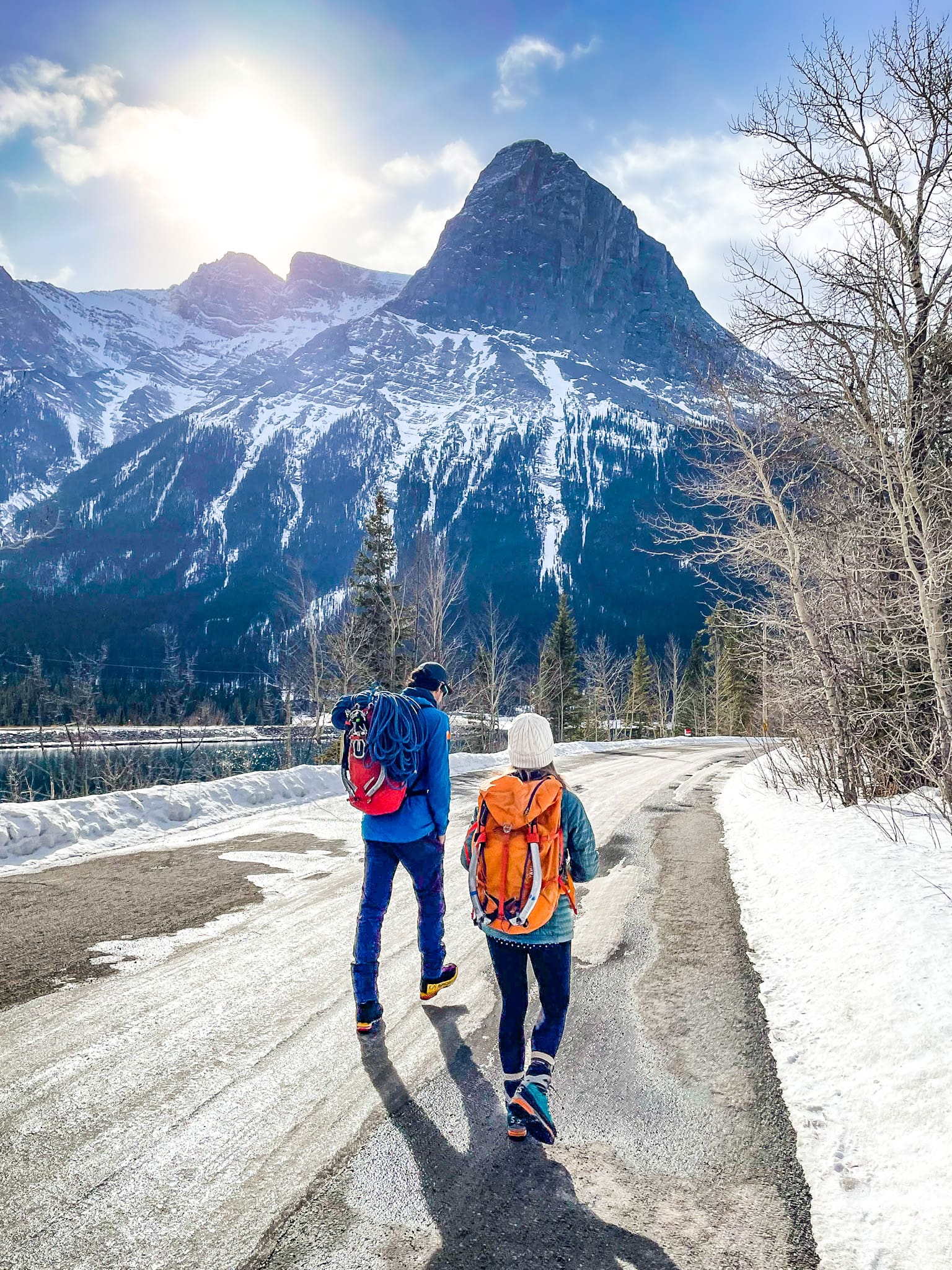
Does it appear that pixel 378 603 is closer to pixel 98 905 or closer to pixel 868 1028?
pixel 98 905

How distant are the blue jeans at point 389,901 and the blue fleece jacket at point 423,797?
0.23 ft

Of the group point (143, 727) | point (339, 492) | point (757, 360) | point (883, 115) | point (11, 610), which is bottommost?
point (143, 727)

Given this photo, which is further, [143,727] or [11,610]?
[11,610]

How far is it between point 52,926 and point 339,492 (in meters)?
195

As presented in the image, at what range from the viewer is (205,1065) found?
3080 millimetres

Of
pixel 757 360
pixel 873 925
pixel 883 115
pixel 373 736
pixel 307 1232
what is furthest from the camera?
pixel 757 360

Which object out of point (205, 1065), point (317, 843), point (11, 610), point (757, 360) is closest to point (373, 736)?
point (205, 1065)

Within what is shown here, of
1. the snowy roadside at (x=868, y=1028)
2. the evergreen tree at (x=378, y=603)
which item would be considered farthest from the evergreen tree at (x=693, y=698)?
the snowy roadside at (x=868, y=1028)

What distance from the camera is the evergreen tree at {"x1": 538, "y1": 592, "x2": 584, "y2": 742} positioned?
3778 centimetres

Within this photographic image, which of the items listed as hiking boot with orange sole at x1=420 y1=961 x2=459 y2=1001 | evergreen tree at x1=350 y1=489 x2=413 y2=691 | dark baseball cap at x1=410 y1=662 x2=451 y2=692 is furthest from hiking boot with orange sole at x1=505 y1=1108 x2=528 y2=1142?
evergreen tree at x1=350 y1=489 x2=413 y2=691

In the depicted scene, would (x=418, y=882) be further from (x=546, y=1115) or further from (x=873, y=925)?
(x=873, y=925)

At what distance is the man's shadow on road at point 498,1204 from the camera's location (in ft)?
6.66

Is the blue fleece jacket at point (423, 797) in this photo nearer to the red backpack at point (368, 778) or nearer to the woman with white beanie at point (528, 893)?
the red backpack at point (368, 778)

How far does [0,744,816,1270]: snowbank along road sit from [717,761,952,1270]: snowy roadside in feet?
0.50
